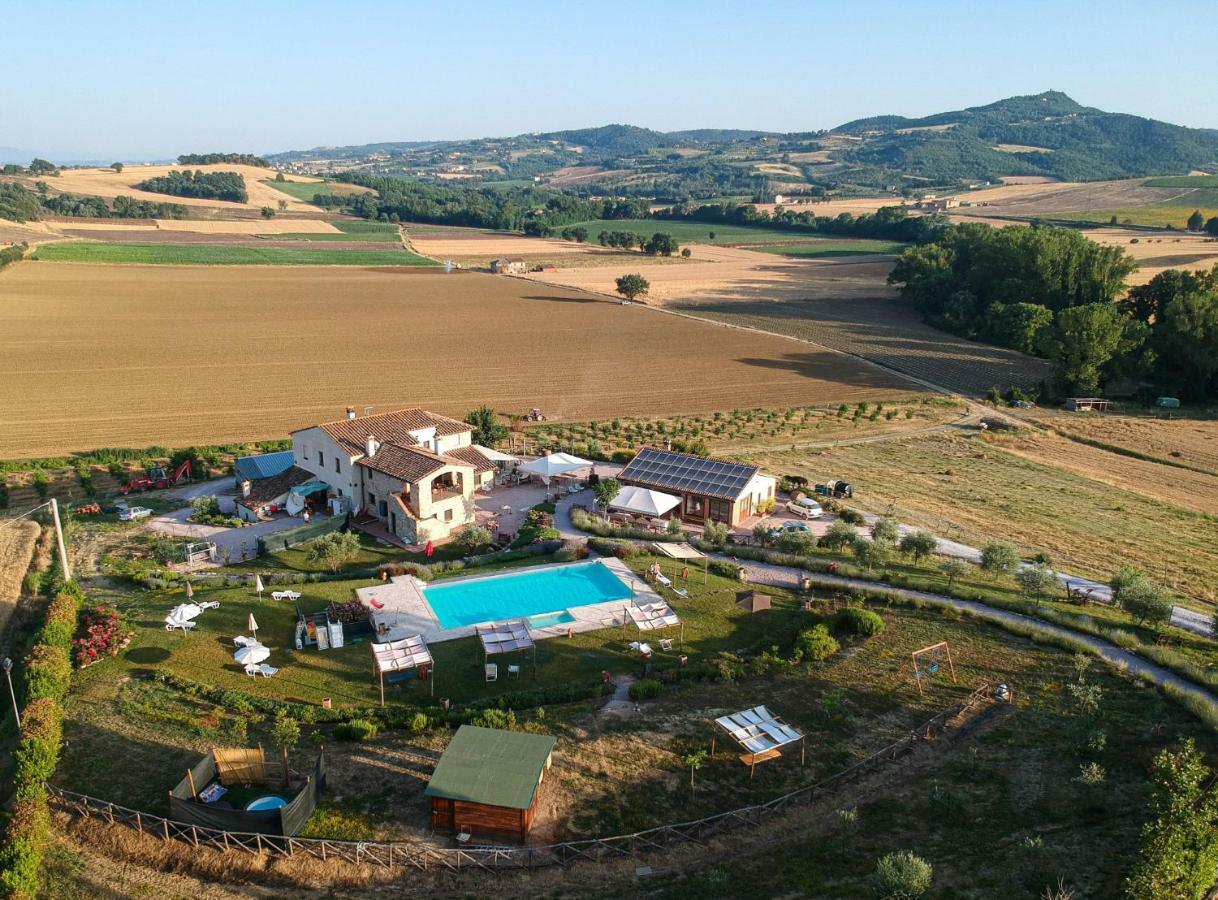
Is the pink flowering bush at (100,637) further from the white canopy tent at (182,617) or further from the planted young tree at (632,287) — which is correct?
the planted young tree at (632,287)

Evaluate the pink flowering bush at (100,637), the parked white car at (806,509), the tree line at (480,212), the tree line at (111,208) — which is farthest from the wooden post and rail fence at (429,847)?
the tree line at (111,208)

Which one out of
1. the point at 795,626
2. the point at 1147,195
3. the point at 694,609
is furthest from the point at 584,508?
the point at 1147,195

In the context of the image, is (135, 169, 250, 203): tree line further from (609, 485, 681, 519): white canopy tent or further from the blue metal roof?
(609, 485, 681, 519): white canopy tent

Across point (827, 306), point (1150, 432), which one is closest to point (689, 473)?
point (1150, 432)

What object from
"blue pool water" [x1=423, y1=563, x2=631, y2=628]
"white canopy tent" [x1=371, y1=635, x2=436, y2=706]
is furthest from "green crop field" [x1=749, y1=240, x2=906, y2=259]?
"white canopy tent" [x1=371, y1=635, x2=436, y2=706]

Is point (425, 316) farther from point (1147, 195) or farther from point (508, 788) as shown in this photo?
point (1147, 195)
